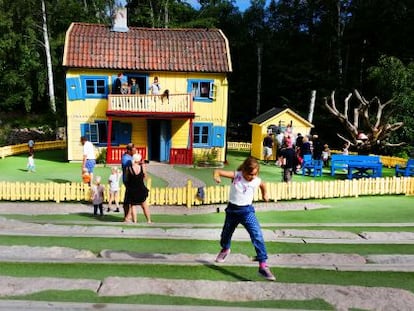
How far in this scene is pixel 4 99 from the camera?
132 ft

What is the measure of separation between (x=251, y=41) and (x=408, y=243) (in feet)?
144

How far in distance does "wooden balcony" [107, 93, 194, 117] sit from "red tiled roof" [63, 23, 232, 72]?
6.48 ft

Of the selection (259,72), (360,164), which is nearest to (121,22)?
(360,164)

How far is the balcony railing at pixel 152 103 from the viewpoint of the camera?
24781 millimetres

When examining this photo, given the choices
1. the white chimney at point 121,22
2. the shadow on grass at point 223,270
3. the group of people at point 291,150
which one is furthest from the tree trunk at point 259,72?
the shadow on grass at point 223,270

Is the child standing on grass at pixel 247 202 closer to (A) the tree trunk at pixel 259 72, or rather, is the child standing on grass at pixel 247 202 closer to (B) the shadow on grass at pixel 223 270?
(B) the shadow on grass at pixel 223 270

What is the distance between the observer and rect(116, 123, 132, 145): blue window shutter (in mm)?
26125

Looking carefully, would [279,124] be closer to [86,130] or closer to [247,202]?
[86,130]

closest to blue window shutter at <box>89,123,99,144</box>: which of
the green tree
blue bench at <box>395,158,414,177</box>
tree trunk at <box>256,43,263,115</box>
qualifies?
blue bench at <box>395,158,414,177</box>

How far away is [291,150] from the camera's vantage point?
17141 millimetres

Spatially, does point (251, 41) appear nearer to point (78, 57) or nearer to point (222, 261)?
point (78, 57)

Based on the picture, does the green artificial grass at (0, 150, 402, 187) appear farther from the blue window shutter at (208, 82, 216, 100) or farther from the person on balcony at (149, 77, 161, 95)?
the person on balcony at (149, 77, 161, 95)

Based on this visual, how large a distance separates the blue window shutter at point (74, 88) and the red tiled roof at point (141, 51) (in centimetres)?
86

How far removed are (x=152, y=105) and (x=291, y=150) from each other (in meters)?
10.3
